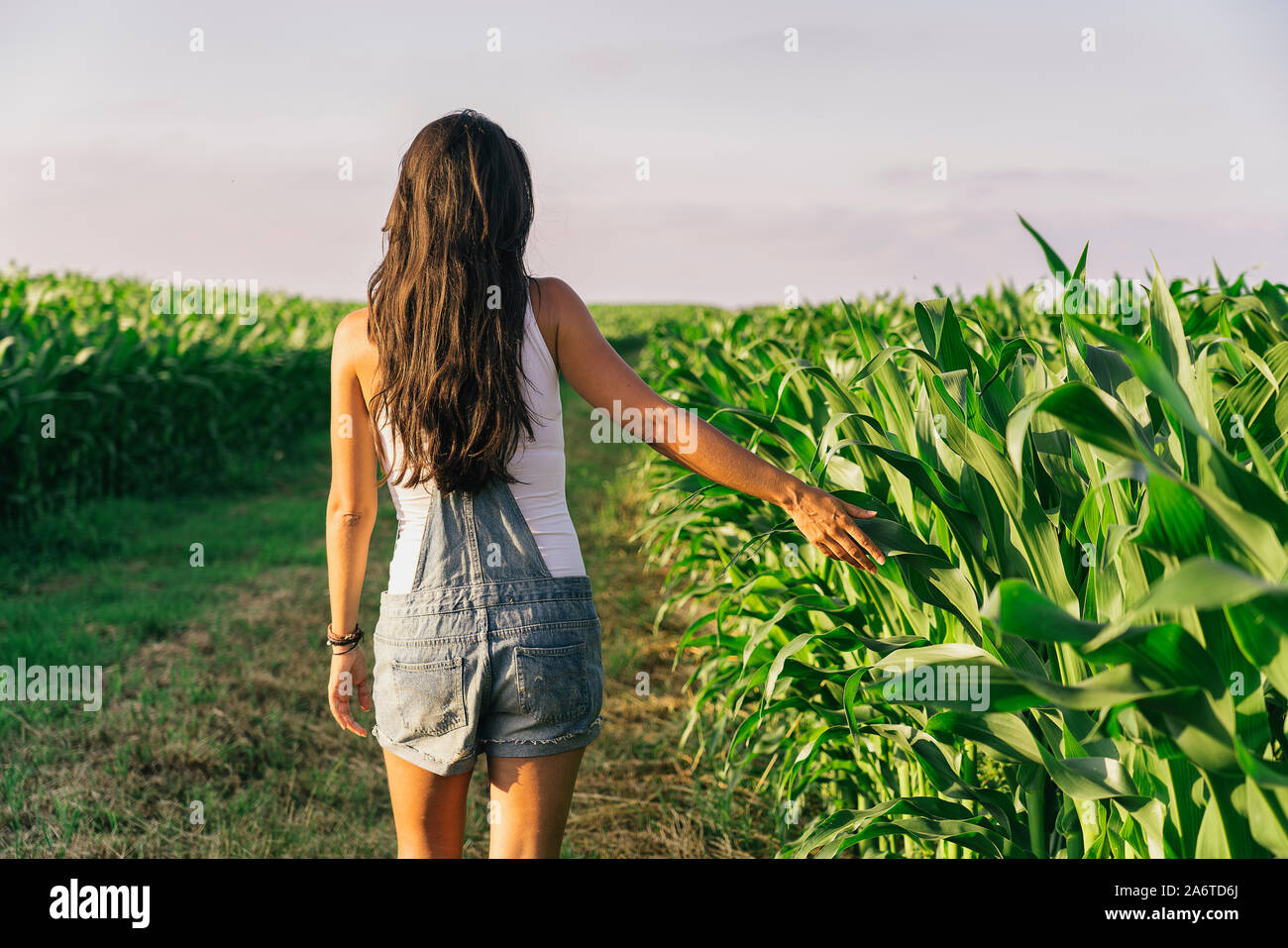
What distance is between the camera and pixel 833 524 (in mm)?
1652

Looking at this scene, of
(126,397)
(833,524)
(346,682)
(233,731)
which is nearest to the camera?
(833,524)

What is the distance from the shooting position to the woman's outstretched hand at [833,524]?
1.63m

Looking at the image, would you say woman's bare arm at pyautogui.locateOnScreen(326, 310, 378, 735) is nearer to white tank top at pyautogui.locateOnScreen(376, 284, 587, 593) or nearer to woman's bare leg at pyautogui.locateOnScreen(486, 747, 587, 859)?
white tank top at pyautogui.locateOnScreen(376, 284, 587, 593)

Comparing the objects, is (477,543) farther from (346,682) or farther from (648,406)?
(346,682)

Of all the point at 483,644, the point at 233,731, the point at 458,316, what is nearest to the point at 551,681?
the point at 483,644

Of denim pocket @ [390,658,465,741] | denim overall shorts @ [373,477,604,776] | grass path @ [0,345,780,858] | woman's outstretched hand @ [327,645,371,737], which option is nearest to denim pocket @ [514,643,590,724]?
denim overall shorts @ [373,477,604,776]

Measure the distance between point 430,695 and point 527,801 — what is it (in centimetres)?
27

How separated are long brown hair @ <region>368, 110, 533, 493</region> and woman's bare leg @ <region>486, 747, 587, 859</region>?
0.53m

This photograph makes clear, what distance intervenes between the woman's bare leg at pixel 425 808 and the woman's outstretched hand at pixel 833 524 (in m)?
0.81

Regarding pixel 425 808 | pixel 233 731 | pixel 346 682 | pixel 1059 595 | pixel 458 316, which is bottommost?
pixel 233 731

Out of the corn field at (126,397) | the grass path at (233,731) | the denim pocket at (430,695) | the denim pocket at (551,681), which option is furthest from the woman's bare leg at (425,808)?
the corn field at (126,397)

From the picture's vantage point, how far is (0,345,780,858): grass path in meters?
3.18
